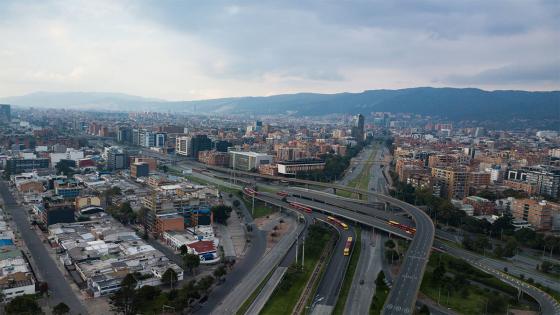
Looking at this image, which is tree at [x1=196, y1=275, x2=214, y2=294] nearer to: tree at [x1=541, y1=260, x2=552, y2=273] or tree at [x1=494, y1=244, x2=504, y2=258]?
tree at [x1=494, y1=244, x2=504, y2=258]

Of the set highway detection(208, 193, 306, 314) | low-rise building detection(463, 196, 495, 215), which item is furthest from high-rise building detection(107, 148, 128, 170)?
low-rise building detection(463, 196, 495, 215)

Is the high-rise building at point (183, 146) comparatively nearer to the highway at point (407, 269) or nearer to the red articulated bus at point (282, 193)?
the red articulated bus at point (282, 193)

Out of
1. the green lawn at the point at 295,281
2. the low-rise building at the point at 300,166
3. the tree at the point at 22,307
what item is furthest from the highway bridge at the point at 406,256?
the low-rise building at the point at 300,166

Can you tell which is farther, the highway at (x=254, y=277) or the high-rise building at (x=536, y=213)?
the high-rise building at (x=536, y=213)

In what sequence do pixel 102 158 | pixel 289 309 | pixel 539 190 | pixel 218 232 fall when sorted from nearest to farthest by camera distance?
pixel 289 309
pixel 218 232
pixel 539 190
pixel 102 158

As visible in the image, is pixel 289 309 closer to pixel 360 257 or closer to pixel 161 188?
pixel 360 257

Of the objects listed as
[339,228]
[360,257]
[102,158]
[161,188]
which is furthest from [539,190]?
[102,158]
